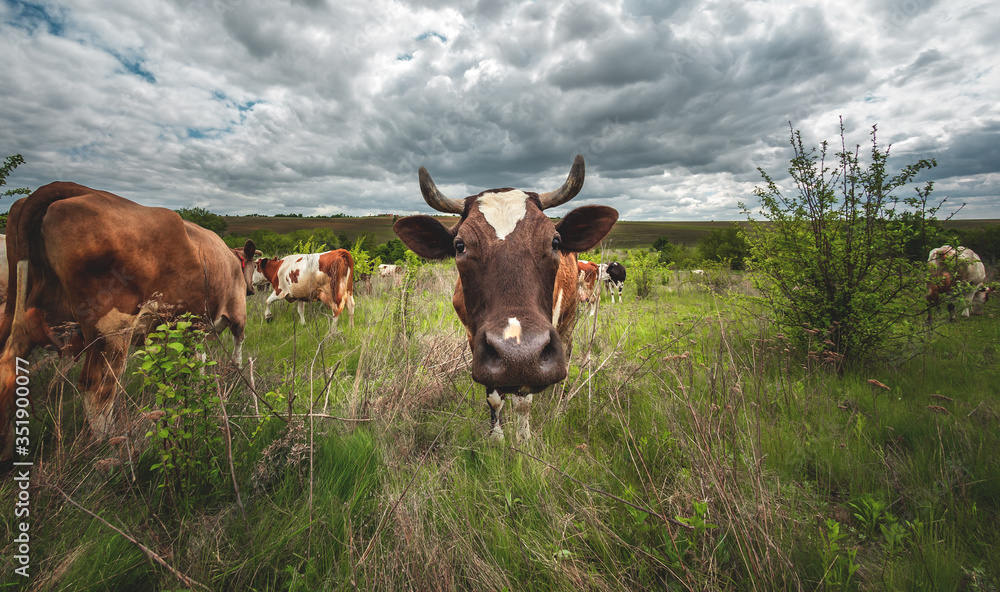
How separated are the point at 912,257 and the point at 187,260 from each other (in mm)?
8390

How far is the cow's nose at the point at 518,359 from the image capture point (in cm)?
196

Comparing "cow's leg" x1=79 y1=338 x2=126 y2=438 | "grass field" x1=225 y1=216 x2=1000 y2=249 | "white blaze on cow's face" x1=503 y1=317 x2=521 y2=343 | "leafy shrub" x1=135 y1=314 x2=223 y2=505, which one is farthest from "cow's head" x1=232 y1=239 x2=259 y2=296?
"grass field" x1=225 y1=216 x2=1000 y2=249

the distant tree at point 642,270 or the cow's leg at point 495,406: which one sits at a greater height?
the distant tree at point 642,270

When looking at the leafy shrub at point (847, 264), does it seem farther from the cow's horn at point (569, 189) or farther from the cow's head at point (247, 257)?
the cow's head at point (247, 257)

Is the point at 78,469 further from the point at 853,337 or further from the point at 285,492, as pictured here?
the point at 853,337

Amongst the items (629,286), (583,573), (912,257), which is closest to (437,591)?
(583,573)

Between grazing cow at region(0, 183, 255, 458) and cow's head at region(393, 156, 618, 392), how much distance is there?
6.60ft

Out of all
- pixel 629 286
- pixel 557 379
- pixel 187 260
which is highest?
pixel 187 260

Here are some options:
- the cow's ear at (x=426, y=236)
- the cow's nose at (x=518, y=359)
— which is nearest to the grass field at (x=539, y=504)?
the cow's nose at (x=518, y=359)

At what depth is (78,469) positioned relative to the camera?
2.20 m

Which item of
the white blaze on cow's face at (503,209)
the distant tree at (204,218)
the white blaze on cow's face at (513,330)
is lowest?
the white blaze on cow's face at (513,330)

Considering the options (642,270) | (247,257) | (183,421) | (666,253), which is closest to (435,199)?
(183,421)

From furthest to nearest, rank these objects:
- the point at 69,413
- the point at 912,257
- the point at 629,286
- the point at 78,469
A: 1. the point at 629,286
2. the point at 912,257
3. the point at 69,413
4. the point at 78,469

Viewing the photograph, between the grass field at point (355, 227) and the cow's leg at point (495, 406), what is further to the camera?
the grass field at point (355, 227)
